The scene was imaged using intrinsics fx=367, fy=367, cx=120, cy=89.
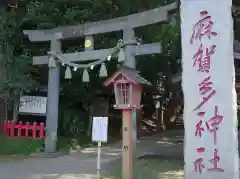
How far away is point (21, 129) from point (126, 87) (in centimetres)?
724

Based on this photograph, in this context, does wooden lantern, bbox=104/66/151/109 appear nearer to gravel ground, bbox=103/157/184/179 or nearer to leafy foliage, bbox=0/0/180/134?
gravel ground, bbox=103/157/184/179

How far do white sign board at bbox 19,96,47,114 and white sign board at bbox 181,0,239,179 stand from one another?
828cm

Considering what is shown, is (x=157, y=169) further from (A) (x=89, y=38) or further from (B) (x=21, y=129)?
(B) (x=21, y=129)

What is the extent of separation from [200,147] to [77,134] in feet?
32.2

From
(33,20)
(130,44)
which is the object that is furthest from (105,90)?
(130,44)

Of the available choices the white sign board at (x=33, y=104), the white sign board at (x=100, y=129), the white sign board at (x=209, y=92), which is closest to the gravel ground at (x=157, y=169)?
the white sign board at (x=100, y=129)

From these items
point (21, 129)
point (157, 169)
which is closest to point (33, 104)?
point (21, 129)

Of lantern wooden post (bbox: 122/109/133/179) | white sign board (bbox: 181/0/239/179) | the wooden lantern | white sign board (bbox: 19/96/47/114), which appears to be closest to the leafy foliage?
white sign board (bbox: 19/96/47/114)

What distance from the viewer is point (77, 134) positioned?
1554cm

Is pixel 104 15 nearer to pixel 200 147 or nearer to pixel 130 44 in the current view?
pixel 130 44

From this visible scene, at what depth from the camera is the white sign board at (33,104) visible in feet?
45.1

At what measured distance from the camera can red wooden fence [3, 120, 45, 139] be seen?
13.5m

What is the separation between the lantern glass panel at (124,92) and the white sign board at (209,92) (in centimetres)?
167

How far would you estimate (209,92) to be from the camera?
634 cm
